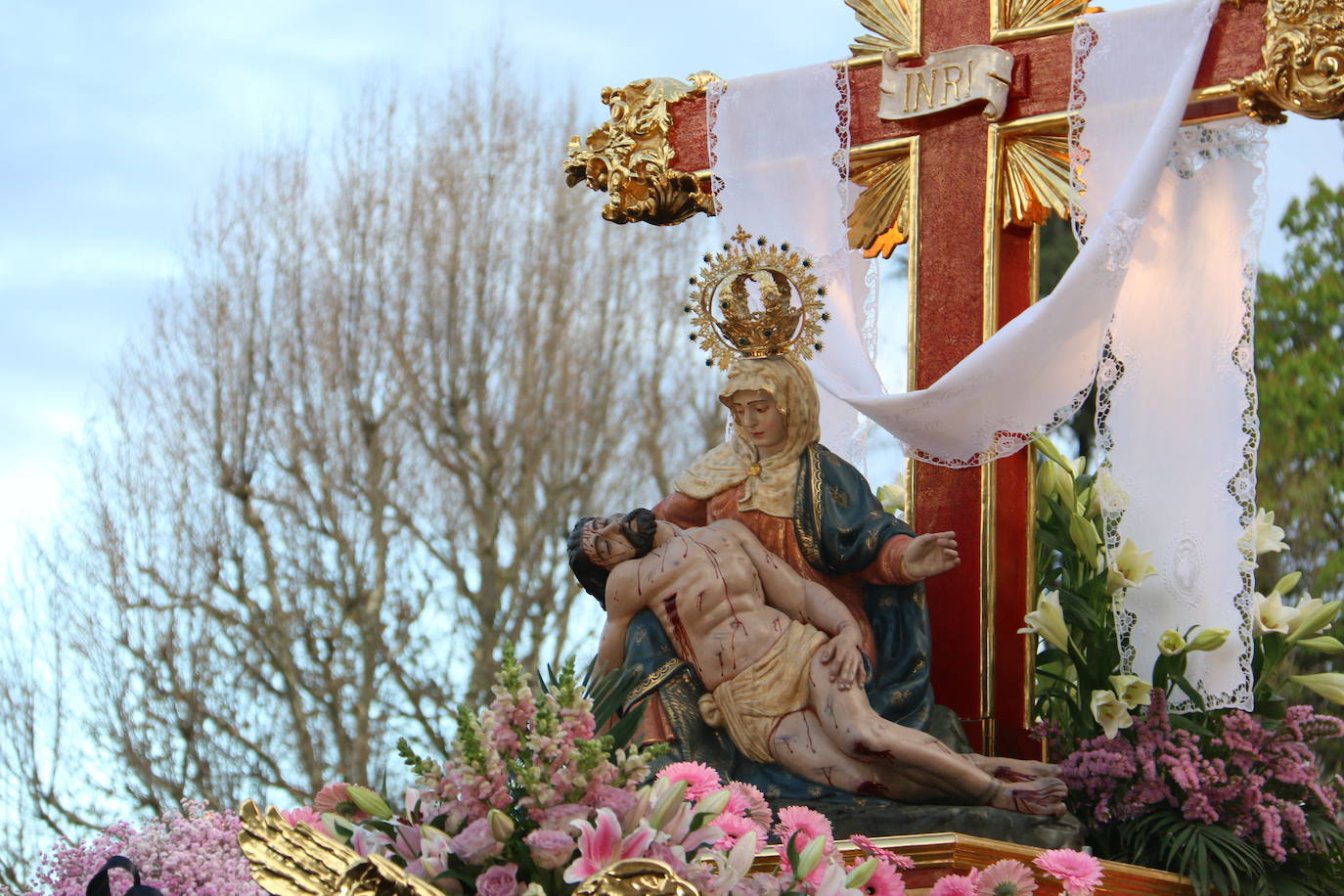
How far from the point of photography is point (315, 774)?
43.5 feet

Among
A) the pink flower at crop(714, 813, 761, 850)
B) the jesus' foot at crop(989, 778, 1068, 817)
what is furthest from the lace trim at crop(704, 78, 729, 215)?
the pink flower at crop(714, 813, 761, 850)

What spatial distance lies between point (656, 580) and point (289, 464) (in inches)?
347

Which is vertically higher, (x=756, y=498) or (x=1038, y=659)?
(x=756, y=498)

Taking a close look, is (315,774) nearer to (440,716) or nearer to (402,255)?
(440,716)

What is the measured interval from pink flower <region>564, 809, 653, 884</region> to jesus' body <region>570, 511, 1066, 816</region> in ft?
5.78

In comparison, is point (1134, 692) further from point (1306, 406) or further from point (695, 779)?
point (1306, 406)

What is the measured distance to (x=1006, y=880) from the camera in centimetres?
490

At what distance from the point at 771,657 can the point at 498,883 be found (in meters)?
1.93

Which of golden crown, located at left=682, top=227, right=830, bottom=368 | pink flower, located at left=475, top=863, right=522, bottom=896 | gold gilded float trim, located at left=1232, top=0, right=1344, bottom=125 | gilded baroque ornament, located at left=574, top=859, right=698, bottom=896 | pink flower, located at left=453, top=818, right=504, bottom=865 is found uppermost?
gold gilded float trim, located at left=1232, top=0, right=1344, bottom=125

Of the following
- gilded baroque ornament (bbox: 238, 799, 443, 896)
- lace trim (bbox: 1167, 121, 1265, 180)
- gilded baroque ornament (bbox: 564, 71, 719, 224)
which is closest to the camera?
gilded baroque ornament (bbox: 238, 799, 443, 896)

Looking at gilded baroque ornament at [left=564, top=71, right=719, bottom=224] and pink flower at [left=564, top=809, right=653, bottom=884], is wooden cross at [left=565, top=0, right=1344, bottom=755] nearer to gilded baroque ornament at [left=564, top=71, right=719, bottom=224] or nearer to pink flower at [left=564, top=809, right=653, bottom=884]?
gilded baroque ornament at [left=564, top=71, right=719, bottom=224]

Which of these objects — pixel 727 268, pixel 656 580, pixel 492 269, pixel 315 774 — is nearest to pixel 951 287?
pixel 727 268

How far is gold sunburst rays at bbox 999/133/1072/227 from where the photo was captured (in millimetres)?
6754

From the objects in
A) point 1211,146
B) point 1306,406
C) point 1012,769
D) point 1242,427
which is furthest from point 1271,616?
point 1306,406
